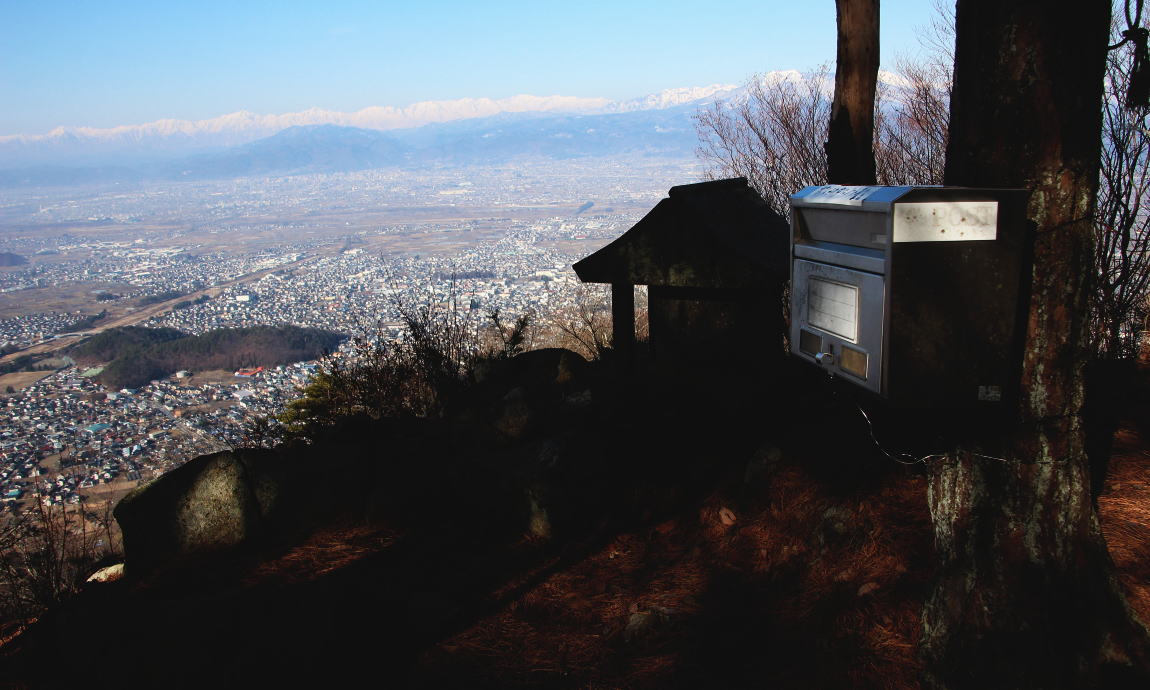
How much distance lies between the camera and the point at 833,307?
98.1 inches

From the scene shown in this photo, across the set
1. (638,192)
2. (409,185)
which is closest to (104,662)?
(638,192)

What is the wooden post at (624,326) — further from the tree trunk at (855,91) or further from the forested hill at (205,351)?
the forested hill at (205,351)

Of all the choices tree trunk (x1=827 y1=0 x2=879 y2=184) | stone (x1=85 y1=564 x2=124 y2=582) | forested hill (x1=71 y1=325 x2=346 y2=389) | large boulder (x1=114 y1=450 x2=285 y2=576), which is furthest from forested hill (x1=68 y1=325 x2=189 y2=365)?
tree trunk (x1=827 y1=0 x2=879 y2=184)

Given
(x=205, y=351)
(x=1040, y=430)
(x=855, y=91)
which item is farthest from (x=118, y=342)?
(x=1040, y=430)

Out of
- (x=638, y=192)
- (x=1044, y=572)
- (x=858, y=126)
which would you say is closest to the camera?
(x=1044, y=572)

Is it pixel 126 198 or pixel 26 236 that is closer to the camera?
pixel 26 236

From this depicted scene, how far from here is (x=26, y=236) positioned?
89062 millimetres

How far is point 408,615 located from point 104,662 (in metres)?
1.18

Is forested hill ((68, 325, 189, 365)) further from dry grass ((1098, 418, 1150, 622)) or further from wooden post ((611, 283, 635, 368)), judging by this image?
dry grass ((1098, 418, 1150, 622))

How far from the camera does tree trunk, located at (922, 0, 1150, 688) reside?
2.20 m

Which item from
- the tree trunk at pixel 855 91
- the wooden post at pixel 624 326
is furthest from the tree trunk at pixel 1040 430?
the tree trunk at pixel 855 91

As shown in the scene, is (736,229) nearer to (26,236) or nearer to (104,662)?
(104,662)

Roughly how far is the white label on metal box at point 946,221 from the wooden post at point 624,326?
316cm

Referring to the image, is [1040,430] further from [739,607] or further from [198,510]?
[198,510]
